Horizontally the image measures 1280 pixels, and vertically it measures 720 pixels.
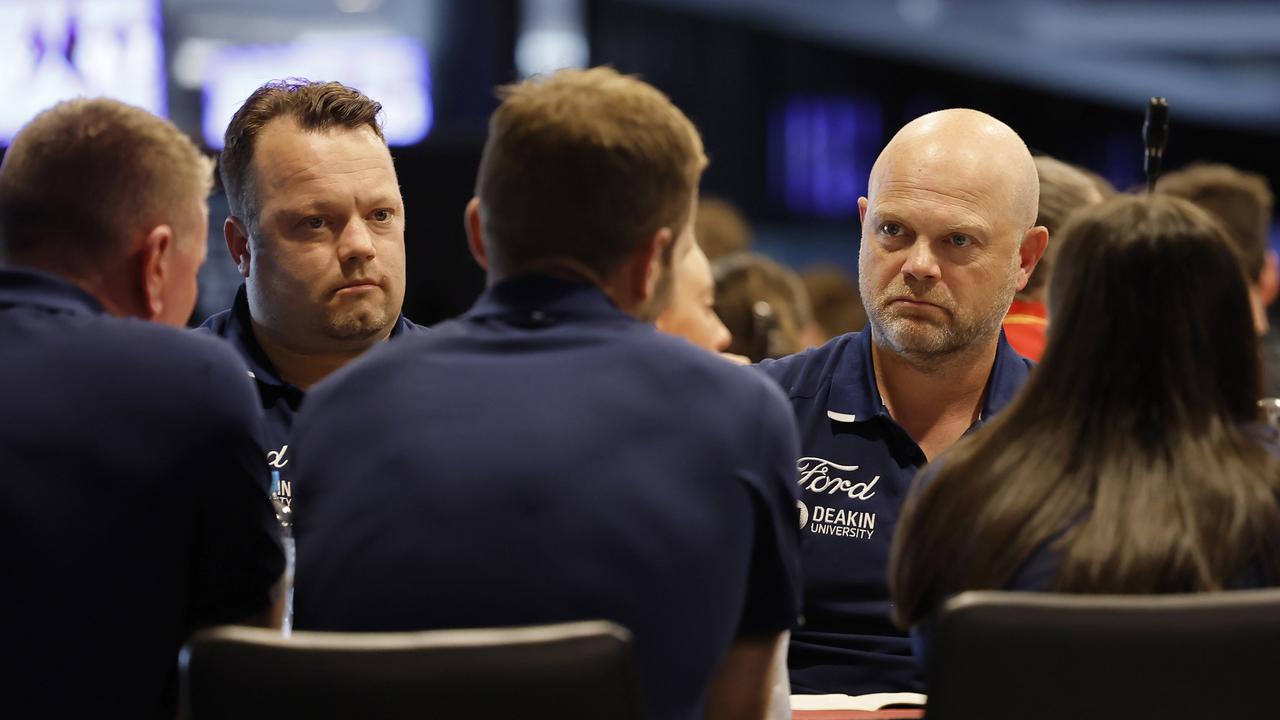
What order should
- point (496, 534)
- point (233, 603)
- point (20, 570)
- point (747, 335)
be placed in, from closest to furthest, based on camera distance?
1. point (496, 534)
2. point (20, 570)
3. point (233, 603)
4. point (747, 335)

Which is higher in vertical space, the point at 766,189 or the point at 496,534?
the point at 496,534

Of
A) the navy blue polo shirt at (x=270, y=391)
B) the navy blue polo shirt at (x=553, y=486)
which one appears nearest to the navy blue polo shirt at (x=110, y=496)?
the navy blue polo shirt at (x=553, y=486)

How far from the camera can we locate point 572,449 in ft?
5.10

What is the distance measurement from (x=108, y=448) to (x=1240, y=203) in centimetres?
350

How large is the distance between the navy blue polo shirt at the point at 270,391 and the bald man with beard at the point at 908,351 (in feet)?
2.76

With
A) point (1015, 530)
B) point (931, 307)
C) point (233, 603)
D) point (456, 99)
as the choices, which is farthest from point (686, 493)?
point (456, 99)

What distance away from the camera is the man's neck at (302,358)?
2.67 meters

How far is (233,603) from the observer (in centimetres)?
178

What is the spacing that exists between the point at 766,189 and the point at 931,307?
22.7ft

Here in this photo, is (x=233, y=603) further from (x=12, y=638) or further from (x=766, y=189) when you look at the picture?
(x=766, y=189)

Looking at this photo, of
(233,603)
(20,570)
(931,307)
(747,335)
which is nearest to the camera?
(20,570)

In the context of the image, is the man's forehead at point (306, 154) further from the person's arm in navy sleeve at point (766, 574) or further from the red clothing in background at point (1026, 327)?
the red clothing in background at point (1026, 327)

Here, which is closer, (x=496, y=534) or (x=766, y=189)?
(x=496, y=534)

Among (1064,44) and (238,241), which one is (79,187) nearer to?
(238,241)
